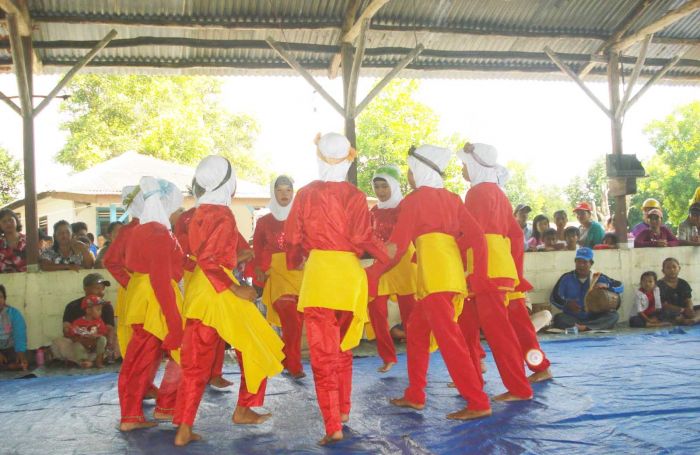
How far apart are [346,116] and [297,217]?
14.7 feet

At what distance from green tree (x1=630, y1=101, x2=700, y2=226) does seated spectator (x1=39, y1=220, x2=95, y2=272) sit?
1128 inches

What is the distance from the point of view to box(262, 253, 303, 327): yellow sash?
5355 millimetres

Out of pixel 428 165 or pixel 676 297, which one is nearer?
pixel 428 165

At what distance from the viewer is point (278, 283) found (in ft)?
17.8

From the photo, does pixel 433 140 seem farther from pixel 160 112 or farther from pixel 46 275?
pixel 46 275

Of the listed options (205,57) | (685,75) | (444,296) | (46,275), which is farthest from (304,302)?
(685,75)

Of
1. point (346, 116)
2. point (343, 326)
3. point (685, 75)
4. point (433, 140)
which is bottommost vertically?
point (343, 326)

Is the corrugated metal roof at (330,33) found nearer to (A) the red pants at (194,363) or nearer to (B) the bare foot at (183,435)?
(A) the red pants at (194,363)

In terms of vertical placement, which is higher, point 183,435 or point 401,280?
point 401,280

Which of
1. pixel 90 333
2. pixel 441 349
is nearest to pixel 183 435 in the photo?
pixel 441 349

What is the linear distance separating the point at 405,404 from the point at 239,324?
130cm

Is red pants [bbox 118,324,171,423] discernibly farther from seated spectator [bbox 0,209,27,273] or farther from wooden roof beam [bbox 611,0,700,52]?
wooden roof beam [bbox 611,0,700,52]

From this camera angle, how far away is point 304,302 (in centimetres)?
366

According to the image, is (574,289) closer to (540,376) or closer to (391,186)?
(540,376)
